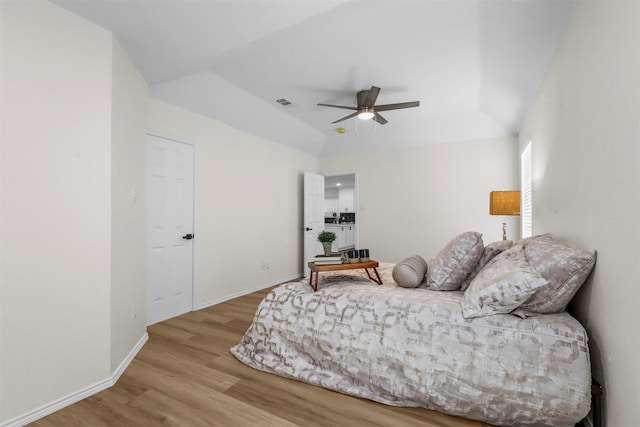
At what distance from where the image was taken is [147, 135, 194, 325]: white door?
3.34 metres

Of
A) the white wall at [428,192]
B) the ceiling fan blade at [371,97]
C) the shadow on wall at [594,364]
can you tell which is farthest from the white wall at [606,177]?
the white wall at [428,192]

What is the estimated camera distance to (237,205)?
176 inches

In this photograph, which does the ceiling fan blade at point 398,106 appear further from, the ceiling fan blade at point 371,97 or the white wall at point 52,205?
the white wall at point 52,205

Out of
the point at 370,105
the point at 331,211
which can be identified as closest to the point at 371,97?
the point at 370,105

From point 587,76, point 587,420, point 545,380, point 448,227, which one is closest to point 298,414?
point 545,380

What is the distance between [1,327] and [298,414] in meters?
1.75

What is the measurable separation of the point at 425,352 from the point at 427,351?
0.01 metres

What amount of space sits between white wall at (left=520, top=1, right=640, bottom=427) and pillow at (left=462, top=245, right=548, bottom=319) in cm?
30

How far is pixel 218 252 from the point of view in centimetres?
415

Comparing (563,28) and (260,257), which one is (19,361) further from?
(563,28)

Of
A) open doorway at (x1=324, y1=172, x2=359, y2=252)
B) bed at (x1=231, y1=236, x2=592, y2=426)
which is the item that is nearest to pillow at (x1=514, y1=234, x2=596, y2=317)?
bed at (x1=231, y1=236, x2=592, y2=426)

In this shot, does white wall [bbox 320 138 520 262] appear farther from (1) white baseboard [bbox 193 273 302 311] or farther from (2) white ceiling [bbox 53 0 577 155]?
(1) white baseboard [bbox 193 273 302 311]

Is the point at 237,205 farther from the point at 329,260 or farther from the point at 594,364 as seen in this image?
the point at 594,364

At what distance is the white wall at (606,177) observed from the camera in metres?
1.20
